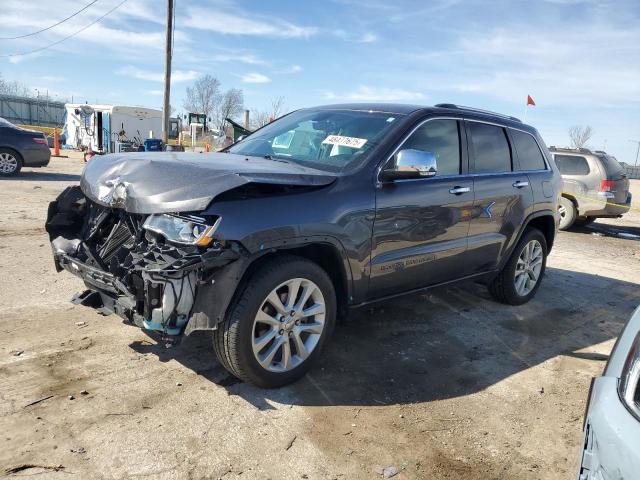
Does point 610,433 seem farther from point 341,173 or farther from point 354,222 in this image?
point 341,173

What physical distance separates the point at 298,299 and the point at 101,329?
1.78 meters

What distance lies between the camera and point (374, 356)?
4035mm

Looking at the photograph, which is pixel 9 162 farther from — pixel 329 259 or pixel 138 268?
pixel 329 259

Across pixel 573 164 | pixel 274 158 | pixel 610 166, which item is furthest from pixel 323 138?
pixel 610 166

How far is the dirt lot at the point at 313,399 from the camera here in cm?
273

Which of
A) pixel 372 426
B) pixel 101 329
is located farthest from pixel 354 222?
pixel 101 329

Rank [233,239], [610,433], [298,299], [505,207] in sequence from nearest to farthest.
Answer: [610,433], [233,239], [298,299], [505,207]

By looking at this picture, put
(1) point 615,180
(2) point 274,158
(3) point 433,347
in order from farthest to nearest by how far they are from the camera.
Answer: (1) point 615,180 → (3) point 433,347 → (2) point 274,158

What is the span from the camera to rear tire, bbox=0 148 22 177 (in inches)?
496

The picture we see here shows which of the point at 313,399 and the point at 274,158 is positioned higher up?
the point at 274,158

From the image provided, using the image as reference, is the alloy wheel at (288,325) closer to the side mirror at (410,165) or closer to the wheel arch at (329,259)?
the wheel arch at (329,259)

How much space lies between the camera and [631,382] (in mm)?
2029

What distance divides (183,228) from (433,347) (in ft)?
7.92

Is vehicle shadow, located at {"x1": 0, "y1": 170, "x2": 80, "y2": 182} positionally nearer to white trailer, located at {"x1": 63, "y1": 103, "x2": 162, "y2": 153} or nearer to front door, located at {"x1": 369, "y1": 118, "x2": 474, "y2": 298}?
white trailer, located at {"x1": 63, "y1": 103, "x2": 162, "y2": 153}
